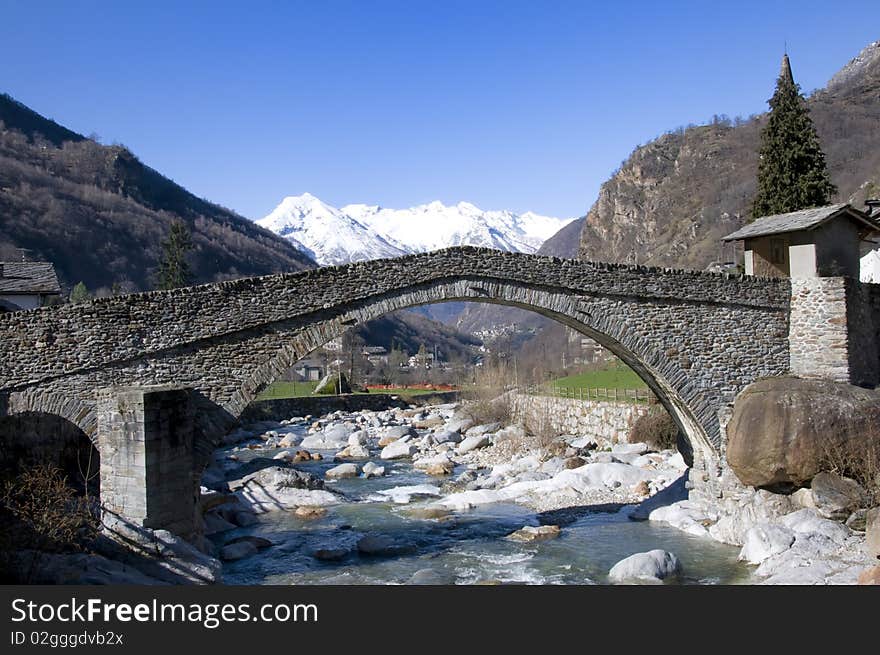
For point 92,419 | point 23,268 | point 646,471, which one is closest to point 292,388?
point 23,268

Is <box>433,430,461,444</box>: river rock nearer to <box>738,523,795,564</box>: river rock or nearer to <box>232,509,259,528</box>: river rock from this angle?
<box>232,509,259,528</box>: river rock

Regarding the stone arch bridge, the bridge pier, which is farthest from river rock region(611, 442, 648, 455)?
the bridge pier

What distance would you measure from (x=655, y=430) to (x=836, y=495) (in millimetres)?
10846

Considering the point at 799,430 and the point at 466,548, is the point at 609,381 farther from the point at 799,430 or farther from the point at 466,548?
the point at 466,548

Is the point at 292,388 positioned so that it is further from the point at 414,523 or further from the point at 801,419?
the point at 801,419

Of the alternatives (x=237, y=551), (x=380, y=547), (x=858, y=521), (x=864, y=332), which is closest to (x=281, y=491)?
(x=237, y=551)

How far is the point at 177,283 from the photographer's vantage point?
147 feet

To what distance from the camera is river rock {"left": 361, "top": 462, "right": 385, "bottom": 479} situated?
26469 mm

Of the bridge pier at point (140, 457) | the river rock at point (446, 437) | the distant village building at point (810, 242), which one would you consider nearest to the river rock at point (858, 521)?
the distant village building at point (810, 242)

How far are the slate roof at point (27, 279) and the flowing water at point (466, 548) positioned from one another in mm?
11027

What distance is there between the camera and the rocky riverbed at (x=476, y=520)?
14.7 meters

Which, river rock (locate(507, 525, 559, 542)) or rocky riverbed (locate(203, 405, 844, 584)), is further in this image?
river rock (locate(507, 525, 559, 542))

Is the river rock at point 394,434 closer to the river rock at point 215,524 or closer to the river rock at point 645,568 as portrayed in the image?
the river rock at point 215,524

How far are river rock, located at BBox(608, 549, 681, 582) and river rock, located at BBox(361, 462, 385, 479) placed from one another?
43.4ft
